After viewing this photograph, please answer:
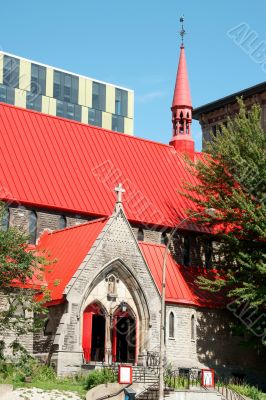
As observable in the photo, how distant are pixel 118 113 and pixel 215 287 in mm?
90561

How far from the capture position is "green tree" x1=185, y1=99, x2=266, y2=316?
127ft

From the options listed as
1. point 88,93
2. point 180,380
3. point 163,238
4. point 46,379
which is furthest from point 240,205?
point 88,93

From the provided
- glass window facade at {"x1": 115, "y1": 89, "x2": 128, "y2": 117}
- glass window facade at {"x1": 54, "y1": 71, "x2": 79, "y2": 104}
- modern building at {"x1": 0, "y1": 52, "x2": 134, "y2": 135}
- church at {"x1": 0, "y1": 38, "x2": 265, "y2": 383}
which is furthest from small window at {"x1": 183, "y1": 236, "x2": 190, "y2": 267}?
glass window facade at {"x1": 115, "y1": 89, "x2": 128, "y2": 117}

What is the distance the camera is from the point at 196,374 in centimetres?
3762

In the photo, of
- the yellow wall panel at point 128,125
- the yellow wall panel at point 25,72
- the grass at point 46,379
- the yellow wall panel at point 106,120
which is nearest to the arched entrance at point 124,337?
the grass at point 46,379

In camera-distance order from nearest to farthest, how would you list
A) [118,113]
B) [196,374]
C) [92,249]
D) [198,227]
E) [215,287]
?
1. [92,249]
2. [196,374]
3. [215,287]
4. [198,227]
5. [118,113]

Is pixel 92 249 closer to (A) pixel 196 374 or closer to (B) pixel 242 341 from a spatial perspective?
(A) pixel 196 374

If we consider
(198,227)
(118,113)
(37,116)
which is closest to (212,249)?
(198,227)

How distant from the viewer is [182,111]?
175ft

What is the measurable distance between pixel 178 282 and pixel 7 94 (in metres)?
79.9

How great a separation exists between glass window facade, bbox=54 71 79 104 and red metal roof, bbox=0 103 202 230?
74.2 meters

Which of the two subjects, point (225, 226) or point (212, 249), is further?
point (212, 249)

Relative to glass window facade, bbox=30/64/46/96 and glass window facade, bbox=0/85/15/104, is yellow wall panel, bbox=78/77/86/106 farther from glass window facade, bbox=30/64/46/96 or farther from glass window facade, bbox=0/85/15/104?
glass window facade, bbox=0/85/15/104

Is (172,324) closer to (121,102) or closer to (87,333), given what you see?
(87,333)
